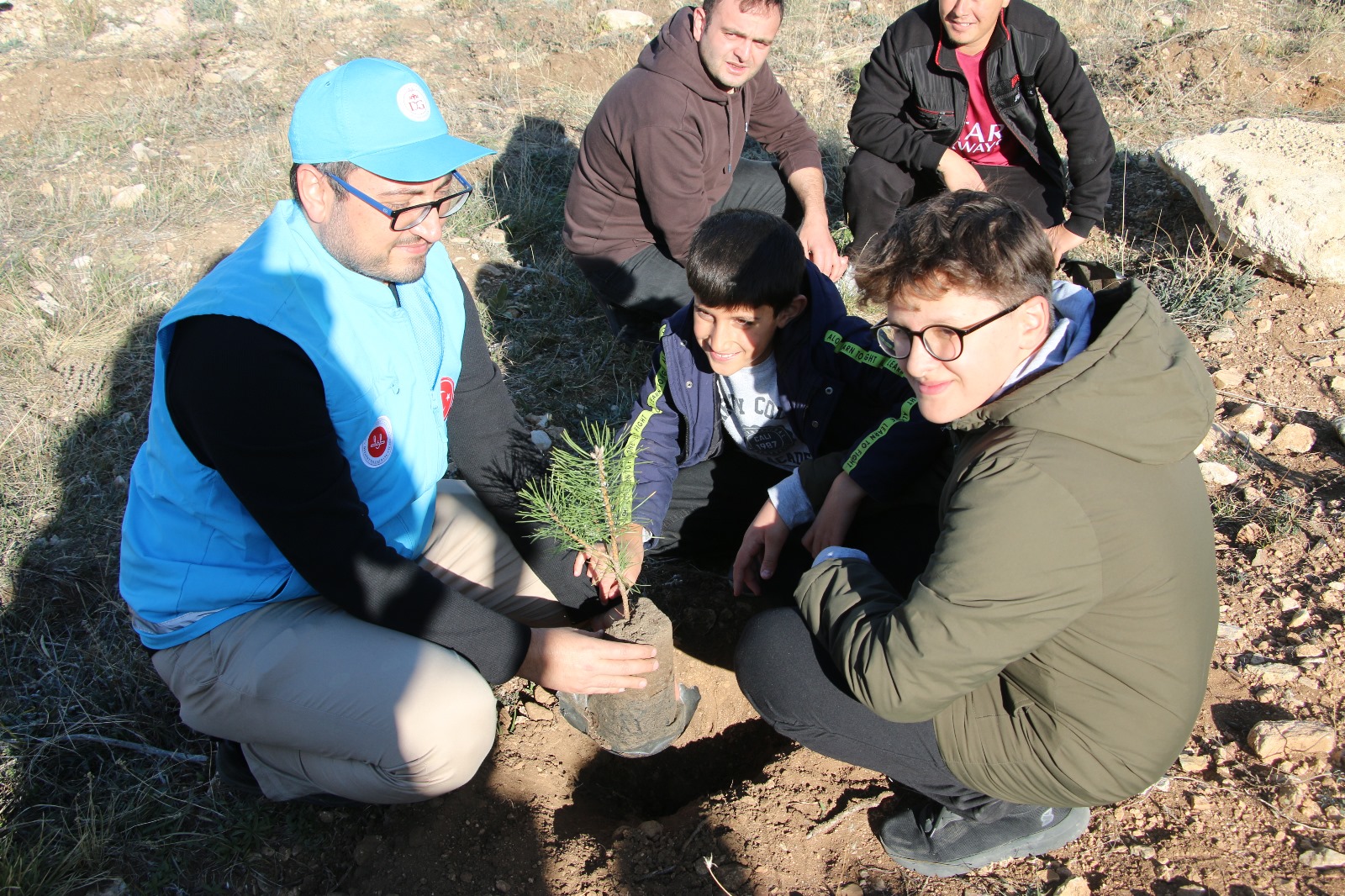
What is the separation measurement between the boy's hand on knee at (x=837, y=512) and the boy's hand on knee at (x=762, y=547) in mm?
118

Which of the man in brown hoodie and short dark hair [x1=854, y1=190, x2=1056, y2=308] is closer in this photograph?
short dark hair [x1=854, y1=190, x2=1056, y2=308]

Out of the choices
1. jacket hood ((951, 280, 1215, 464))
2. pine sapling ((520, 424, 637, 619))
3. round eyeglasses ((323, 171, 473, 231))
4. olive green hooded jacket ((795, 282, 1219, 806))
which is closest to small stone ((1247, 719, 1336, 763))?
olive green hooded jacket ((795, 282, 1219, 806))

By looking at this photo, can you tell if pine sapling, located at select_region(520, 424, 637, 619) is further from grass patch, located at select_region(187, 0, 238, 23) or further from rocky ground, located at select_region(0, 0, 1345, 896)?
grass patch, located at select_region(187, 0, 238, 23)

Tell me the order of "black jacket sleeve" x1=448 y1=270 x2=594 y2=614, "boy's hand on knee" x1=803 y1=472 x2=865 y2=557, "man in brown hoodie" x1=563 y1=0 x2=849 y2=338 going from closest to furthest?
"boy's hand on knee" x1=803 y1=472 x2=865 y2=557 < "black jacket sleeve" x1=448 y1=270 x2=594 y2=614 < "man in brown hoodie" x1=563 y1=0 x2=849 y2=338

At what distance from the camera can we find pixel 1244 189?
12.1ft

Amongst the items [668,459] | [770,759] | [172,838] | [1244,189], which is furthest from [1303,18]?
[172,838]

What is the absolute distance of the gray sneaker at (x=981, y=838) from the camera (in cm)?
181

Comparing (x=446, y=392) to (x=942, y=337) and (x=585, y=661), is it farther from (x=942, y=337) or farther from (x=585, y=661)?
(x=942, y=337)

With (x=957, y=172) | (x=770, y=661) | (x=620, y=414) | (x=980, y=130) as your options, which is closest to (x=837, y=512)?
(x=770, y=661)

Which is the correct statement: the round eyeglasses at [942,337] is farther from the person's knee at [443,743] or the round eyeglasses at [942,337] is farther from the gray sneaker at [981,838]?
the person's knee at [443,743]

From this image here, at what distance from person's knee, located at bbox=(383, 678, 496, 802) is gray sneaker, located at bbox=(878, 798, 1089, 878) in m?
0.97

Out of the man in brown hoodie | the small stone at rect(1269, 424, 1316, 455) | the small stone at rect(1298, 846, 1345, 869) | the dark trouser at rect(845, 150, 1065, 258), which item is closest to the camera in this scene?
the small stone at rect(1298, 846, 1345, 869)

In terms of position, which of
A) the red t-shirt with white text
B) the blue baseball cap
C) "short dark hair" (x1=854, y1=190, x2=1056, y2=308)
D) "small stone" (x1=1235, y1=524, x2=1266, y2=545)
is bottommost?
"small stone" (x1=1235, y1=524, x2=1266, y2=545)

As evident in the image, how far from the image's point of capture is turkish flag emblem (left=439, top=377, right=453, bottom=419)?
217 centimetres
